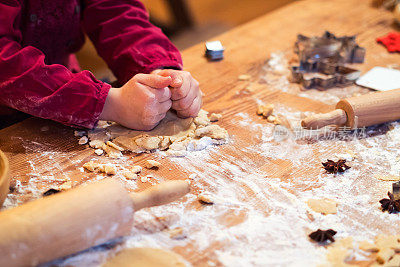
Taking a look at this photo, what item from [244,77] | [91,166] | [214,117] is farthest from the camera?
[244,77]

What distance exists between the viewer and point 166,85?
3.58ft

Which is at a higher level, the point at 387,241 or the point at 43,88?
the point at 43,88

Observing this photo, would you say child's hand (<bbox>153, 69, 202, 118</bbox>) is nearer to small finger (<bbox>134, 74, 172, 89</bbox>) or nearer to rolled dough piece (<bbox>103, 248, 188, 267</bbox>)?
small finger (<bbox>134, 74, 172, 89</bbox>)

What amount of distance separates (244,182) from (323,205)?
190 millimetres

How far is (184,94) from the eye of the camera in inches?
44.3

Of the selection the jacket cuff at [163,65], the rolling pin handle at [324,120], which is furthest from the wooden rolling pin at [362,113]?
the jacket cuff at [163,65]

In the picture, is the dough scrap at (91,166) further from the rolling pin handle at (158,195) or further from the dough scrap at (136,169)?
the rolling pin handle at (158,195)

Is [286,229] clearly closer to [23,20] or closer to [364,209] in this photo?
[364,209]

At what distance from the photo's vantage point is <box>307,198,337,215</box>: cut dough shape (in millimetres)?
879

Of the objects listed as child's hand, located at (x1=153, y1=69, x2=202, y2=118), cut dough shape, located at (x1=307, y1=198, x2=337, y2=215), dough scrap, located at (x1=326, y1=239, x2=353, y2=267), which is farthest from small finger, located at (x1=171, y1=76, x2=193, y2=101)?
dough scrap, located at (x1=326, y1=239, x2=353, y2=267)

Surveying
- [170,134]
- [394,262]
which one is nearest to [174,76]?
[170,134]

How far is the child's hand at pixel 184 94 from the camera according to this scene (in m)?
1.12

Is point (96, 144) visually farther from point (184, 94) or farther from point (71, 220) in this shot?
point (71, 220)

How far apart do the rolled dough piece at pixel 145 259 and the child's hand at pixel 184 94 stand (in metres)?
0.48
